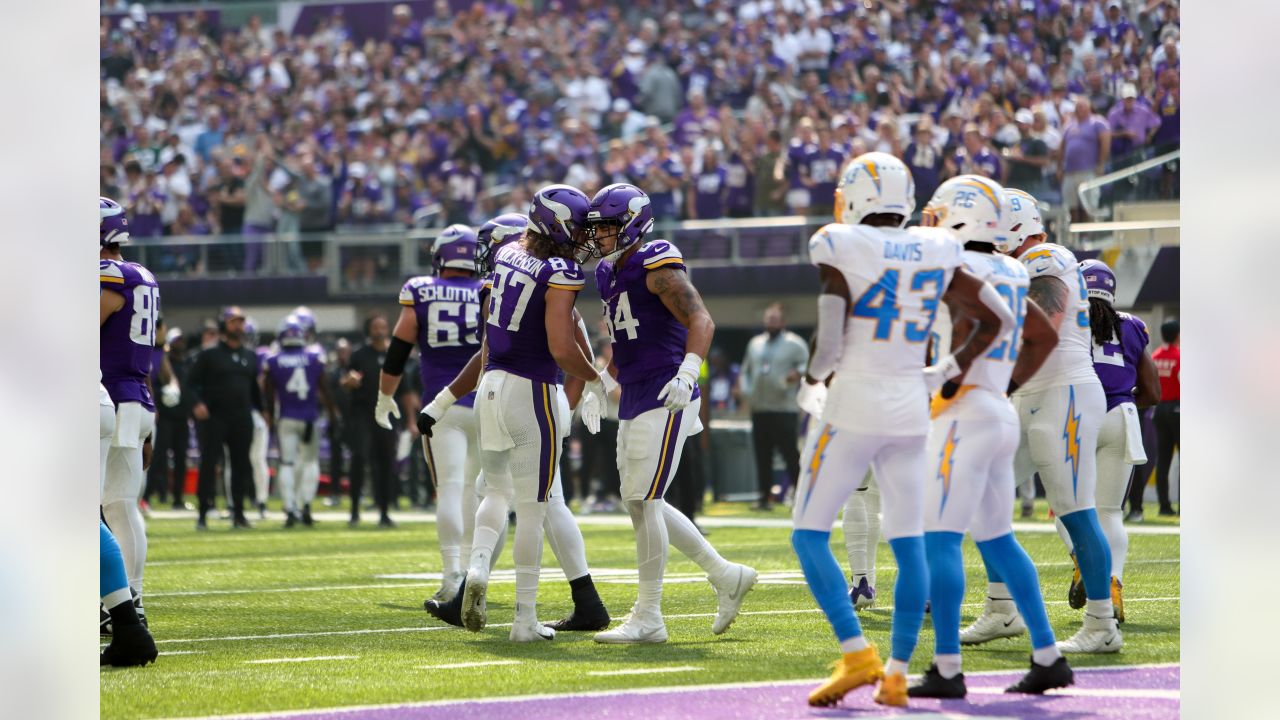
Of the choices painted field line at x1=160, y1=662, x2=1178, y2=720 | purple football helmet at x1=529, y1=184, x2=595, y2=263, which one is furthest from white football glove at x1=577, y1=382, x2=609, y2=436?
painted field line at x1=160, y1=662, x2=1178, y2=720

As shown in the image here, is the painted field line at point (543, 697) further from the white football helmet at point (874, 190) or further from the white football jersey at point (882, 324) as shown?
the white football helmet at point (874, 190)

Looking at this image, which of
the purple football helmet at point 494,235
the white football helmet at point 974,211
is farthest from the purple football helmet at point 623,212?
the white football helmet at point 974,211

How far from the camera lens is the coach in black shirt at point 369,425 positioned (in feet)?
55.3

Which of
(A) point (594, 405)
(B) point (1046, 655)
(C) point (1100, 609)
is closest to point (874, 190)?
(B) point (1046, 655)

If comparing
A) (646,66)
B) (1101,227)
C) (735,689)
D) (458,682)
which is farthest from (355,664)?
(646,66)

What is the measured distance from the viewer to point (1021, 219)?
733cm

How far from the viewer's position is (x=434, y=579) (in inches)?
439

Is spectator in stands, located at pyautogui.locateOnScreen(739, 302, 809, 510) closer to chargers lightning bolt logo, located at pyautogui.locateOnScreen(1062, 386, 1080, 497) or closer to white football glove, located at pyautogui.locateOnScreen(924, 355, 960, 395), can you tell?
chargers lightning bolt logo, located at pyautogui.locateOnScreen(1062, 386, 1080, 497)

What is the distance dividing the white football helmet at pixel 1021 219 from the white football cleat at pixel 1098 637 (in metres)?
1.67

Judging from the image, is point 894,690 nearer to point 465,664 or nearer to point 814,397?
point 814,397

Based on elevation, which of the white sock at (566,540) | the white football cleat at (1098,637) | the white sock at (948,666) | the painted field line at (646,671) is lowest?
the painted field line at (646,671)

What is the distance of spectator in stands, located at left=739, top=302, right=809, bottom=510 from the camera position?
1712 cm

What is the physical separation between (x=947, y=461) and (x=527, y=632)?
2521 millimetres
